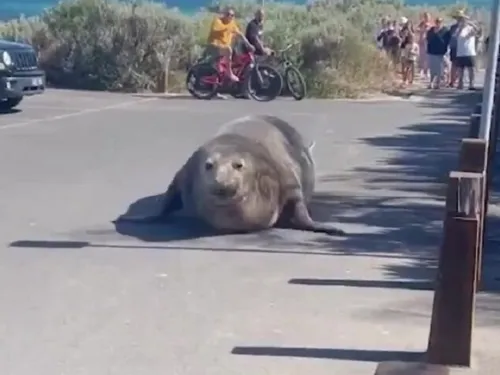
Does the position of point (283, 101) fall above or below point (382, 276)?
below

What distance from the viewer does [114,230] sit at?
12.5 meters

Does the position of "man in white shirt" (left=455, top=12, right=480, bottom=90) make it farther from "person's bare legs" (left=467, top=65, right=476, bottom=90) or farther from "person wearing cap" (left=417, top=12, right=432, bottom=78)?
"person wearing cap" (left=417, top=12, right=432, bottom=78)

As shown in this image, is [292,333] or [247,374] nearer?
[247,374]

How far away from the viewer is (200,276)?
10.5 metres

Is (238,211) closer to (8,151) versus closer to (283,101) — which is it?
(8,151)

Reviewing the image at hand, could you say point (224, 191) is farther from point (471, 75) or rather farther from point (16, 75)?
point (471, 75)

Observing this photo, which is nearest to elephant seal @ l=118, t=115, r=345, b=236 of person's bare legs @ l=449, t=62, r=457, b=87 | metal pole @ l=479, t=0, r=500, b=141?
metal pole @ l=479, t=0, r=500, b=141

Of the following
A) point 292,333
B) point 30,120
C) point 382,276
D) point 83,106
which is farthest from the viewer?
point 83,106

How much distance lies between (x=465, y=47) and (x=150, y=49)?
23.9 ft

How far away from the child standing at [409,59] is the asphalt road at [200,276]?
16.0 meters

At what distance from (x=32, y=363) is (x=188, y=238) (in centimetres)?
421

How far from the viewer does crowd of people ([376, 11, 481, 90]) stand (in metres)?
33.1

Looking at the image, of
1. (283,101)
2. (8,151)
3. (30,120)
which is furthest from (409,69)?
(8,151)

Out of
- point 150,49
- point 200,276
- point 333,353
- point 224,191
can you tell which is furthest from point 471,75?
point 333,353
